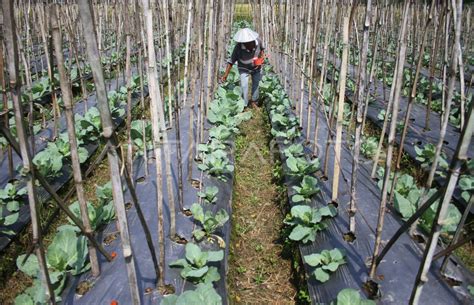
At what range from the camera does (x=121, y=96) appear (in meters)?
6.02

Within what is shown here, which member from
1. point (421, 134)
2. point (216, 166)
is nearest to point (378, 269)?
point (216, 166)

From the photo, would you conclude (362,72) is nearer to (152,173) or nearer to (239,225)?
(239,225)

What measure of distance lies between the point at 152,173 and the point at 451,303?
275cm

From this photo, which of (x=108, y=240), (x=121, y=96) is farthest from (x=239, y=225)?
(x=121, y=96)

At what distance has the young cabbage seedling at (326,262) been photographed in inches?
92.7

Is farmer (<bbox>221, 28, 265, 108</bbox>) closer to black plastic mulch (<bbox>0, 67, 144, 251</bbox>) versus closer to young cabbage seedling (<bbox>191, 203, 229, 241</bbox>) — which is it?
black plastic mulch (<bbox>0, 67, 144, 251</bbox>)

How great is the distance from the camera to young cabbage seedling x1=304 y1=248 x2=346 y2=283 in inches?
92.7

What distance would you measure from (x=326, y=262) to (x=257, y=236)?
1188mm

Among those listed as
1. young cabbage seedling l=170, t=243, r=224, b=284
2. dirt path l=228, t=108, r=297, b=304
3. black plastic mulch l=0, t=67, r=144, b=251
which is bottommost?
dirt path l=228, t=108, r=297, b=304

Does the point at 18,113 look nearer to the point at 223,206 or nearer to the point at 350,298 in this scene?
the point at 350,298

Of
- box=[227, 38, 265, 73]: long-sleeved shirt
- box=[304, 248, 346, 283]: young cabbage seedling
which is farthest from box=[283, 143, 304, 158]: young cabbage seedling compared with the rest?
box=[227, 38, 265, 73]: long-sleeved shirt

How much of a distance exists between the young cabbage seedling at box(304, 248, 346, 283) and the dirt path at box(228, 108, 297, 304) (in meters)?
0.51

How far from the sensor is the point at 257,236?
354cm

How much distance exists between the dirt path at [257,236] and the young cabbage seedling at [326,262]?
1.66 ft
